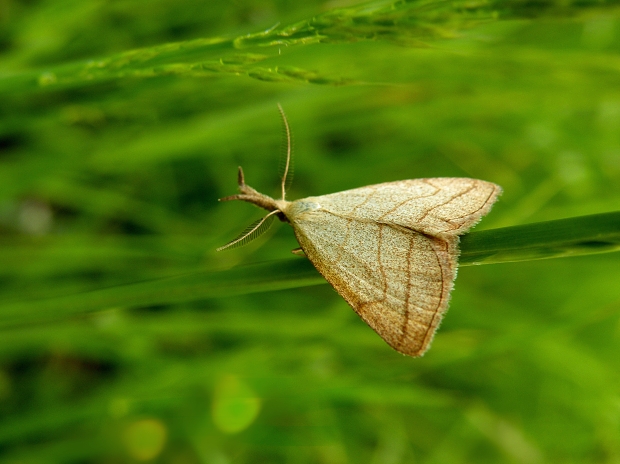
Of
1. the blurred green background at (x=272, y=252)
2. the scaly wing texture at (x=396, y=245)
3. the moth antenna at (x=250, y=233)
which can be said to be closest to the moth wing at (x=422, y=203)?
the scaly wing texture at (x=396, y=245)

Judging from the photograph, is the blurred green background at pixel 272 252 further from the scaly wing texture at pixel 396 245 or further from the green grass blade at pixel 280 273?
the scaly wing texture at pixel 396 245

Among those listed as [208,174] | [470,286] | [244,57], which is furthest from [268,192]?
[244,57]

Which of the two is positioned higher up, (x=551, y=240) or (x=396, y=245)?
(x=551, y=240)

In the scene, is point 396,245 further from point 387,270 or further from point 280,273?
point 280,273

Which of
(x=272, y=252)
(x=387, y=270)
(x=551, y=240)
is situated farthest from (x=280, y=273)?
(x=272, y=252)

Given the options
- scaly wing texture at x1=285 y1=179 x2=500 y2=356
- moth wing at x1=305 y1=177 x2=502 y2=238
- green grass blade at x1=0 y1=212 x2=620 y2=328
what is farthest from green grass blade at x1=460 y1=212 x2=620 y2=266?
moth wing at x1=305 y1=177 x2=502 y2=238

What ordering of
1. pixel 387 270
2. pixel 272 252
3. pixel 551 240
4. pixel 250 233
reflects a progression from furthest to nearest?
pixel 272 252 → pixel 250 233 → pixel 387 270 → pixel 551 240

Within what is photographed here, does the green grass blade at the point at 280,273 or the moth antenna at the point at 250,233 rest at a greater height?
the green grass blade at the point at 280,273

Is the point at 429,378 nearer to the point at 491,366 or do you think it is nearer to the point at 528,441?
the point at 491,366
